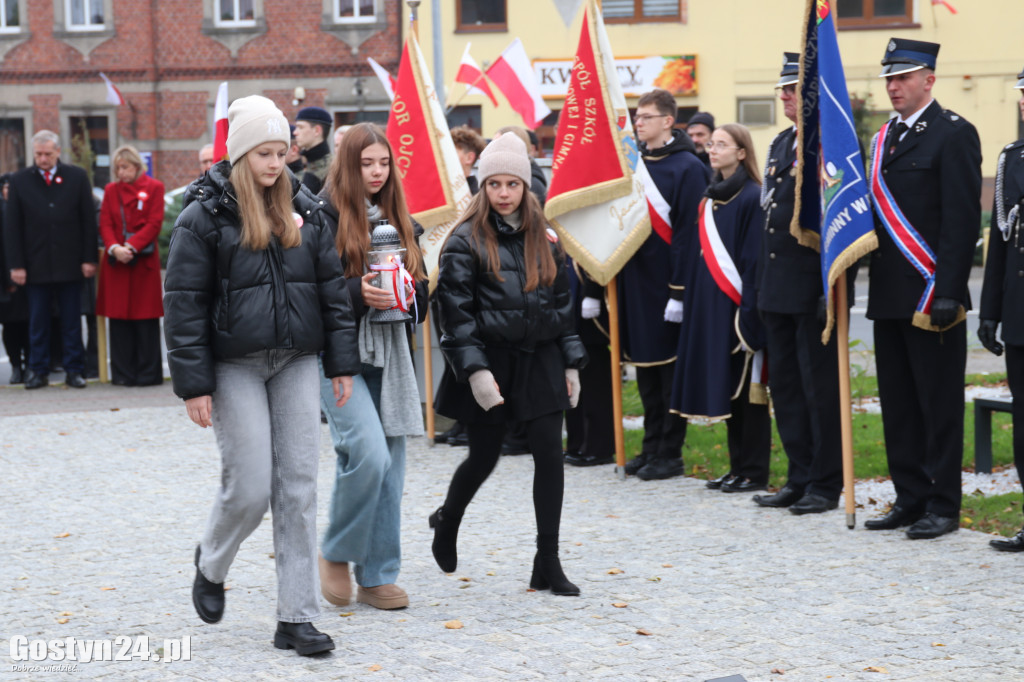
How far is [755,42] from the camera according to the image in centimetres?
3064

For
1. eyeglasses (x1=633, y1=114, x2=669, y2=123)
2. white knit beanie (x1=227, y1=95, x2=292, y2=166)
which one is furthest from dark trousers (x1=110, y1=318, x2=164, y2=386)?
white knit beanie (x1=227, y1=95, x2=292, y2=166)

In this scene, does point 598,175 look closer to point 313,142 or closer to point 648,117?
point 648,117

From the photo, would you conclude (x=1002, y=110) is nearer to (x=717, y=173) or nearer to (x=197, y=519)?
(x=717, y=173)

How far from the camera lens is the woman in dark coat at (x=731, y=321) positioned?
8.36 meters

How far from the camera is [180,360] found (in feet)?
16.5

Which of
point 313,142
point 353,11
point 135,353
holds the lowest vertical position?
point 135,353

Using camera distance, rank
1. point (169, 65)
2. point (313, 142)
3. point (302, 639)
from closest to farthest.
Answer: point (302, 639) → point (313, 142) → point (169, 65)

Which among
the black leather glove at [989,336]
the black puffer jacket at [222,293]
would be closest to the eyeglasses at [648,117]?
the black leather glove at [989,336]

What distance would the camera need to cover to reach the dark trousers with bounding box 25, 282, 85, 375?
13.6m

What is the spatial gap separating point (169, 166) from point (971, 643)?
3170 cm

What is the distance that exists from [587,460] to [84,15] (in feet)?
95.9

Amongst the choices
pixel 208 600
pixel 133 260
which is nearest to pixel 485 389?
pixel 208 600

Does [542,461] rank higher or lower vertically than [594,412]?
higher

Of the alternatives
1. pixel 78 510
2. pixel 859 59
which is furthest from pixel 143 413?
pixel 859 59
